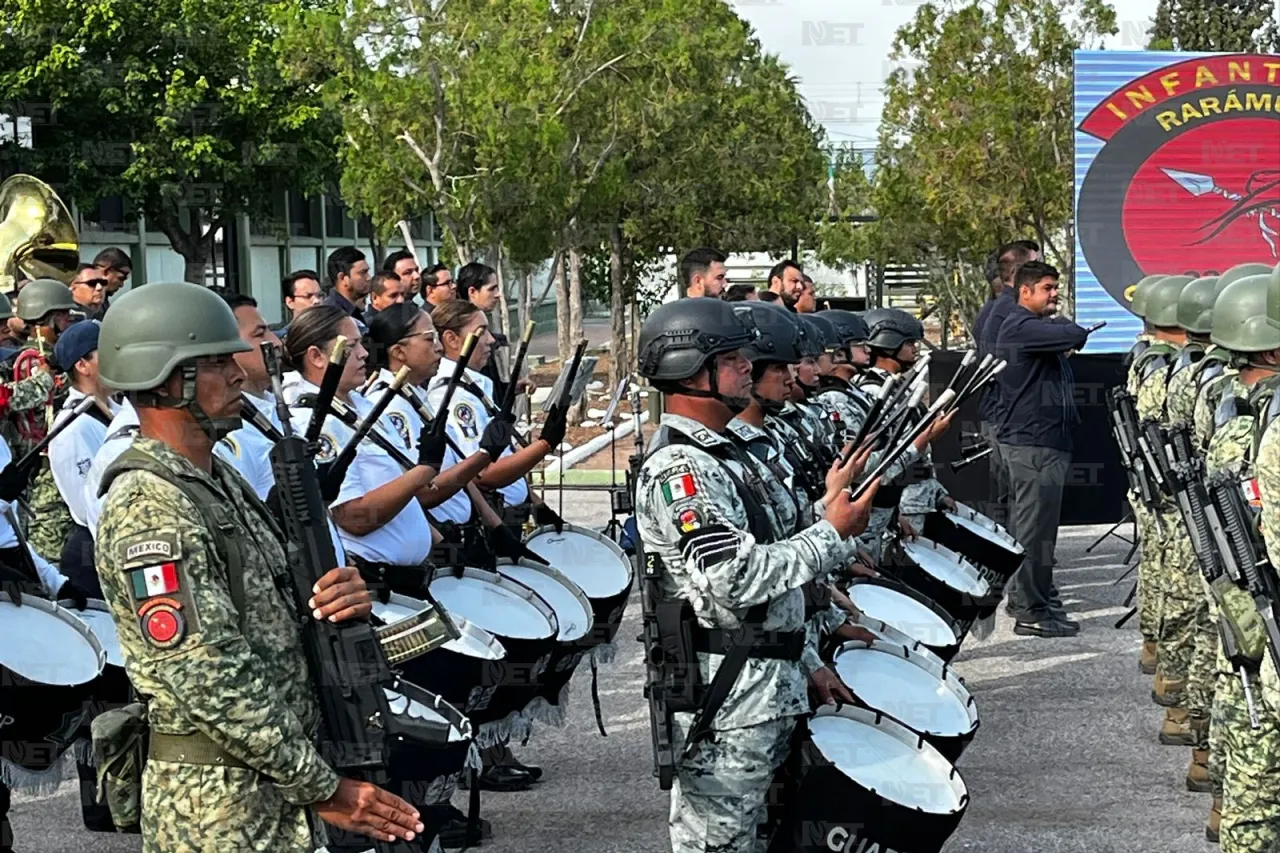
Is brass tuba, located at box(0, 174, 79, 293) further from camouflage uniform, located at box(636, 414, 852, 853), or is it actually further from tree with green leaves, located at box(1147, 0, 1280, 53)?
tree with green leaves, located at box(1147, 0, 1280, 53)

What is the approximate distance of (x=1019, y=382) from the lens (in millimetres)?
10617

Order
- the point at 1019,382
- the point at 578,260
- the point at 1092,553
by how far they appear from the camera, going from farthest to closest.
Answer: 1. the point at 578,260
2. the point at 1092,553
3. the point at 1019,382

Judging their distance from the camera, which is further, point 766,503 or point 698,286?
point 698,286

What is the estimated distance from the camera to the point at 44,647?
5.57 meters

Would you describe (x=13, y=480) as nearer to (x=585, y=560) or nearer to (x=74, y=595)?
(x=74, y=595)

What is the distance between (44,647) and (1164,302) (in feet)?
20.0

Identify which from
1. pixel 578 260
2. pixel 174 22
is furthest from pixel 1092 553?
pixel 174 22

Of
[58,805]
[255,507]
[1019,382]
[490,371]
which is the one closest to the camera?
[255,507]

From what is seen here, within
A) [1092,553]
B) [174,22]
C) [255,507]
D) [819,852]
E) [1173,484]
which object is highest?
[174,22]

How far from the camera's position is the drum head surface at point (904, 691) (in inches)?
203

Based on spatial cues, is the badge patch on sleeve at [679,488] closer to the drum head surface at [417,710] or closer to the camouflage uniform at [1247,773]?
the drum head surface at [417,710]

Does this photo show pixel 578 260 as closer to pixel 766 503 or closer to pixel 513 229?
pixel 513 229

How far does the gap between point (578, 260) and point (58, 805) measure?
23758 mm

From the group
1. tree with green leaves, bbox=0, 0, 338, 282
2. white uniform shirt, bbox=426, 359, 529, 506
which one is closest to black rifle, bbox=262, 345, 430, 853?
white uniform shirt, bbox=426, 359, 529, 506
